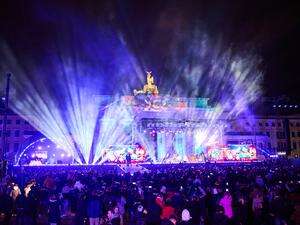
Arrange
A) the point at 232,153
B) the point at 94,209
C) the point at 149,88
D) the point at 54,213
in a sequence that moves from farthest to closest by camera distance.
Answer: the point at 149,88
the point at 232,153
the point at 94,209
the point at 54,213

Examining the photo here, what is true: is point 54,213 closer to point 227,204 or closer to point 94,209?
point 94,209

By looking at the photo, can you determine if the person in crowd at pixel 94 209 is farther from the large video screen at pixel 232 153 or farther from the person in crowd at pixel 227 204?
the large video screen at pixel 232 153

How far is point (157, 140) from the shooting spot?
66.7 m

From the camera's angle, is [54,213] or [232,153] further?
[232,153]

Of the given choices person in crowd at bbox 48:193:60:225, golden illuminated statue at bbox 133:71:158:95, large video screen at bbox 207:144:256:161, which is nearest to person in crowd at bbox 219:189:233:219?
person in crowd at bbox 48:193:60:225

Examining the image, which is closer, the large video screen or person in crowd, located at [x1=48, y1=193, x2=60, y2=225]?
person in crowd, located at [x1=48, y1=193, x2=60, y2=225]

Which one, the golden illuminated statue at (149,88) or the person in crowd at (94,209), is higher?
the golden illuminated statue at (149,88)

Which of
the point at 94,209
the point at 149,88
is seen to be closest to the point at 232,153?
the point at 149,88

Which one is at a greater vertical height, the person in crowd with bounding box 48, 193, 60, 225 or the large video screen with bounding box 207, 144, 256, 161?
the large video screen with bounding box 207, 144, 256, 161

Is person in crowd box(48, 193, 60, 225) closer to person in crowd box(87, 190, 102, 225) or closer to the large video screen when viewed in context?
person in crowd box(87, 190, 102, 225)

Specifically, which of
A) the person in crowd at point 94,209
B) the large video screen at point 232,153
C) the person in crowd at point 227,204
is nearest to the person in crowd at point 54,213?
the person in crowd at point 94,209

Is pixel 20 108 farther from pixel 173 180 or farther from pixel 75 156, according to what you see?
pixel 173 180

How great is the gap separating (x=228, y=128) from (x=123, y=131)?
2976 cm

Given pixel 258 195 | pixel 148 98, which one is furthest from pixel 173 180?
pixel 148 98
